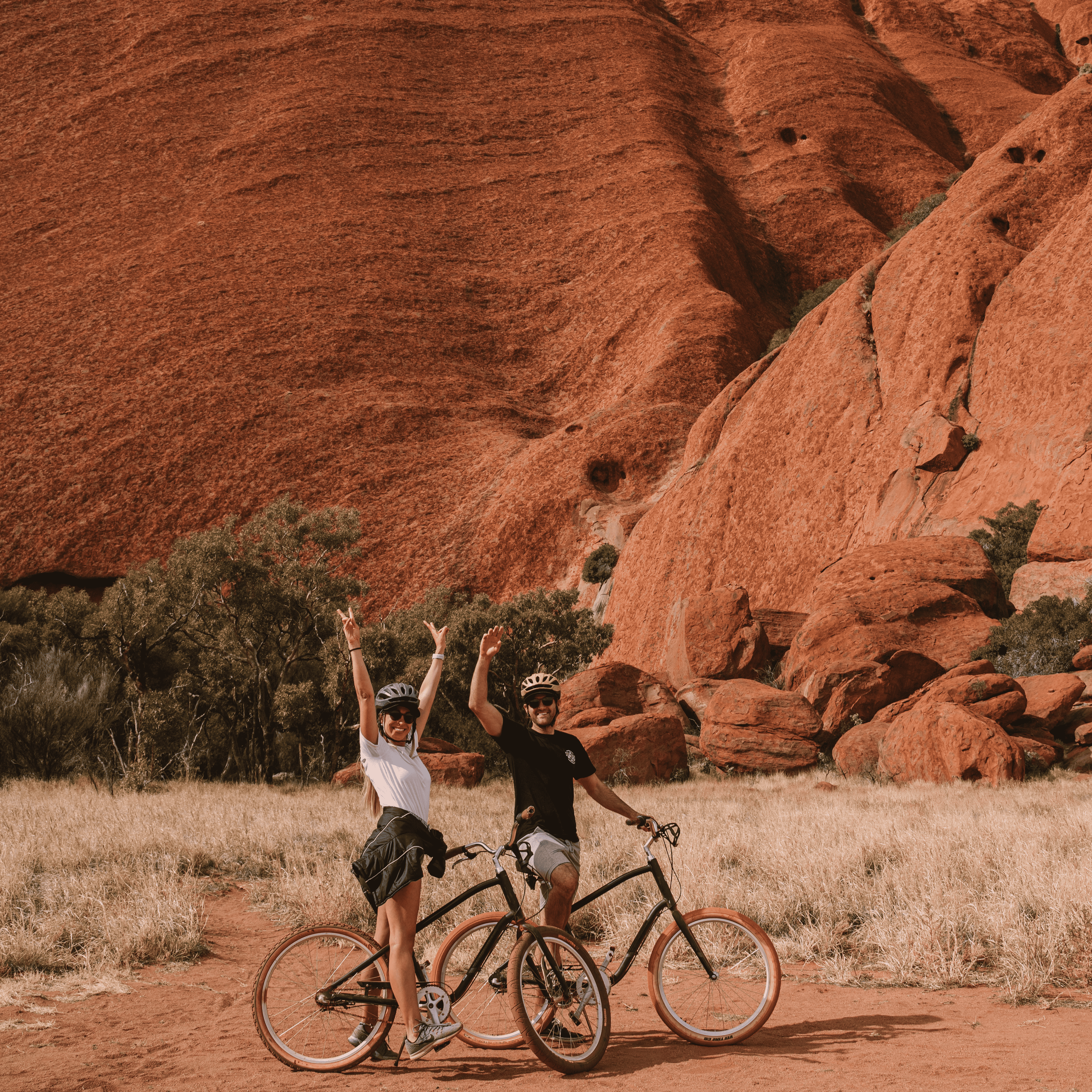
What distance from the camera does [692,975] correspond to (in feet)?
21.3

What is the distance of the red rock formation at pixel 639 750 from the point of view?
1995 centimetres

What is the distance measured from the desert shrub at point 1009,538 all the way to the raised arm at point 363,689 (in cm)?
2143

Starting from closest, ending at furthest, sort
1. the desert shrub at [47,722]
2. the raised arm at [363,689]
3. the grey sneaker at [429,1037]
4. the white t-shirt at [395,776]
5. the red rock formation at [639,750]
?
the grey sneaker at [429,1037] → the raised arm at [363,689] → the white t-shirt at [395,776] → the red rock formation at [639,750] → the desert shrub at [47,722]

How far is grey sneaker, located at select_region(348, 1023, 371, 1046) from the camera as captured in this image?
5309 millimetres

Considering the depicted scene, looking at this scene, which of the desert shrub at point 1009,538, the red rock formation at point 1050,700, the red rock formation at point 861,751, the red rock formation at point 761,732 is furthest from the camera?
the desert shrub at point 1009,538

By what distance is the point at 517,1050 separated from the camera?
5.93 m

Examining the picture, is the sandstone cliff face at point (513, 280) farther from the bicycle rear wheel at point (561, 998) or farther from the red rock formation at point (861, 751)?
the bicycle rear wheel at point (561, 998)

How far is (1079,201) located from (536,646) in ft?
62.7

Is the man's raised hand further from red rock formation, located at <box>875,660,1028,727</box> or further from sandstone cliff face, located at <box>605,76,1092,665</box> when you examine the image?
sandstone cliff face, located at <box>605,76,1092,665</box>

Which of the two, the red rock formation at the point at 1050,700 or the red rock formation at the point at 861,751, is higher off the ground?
the red rock formation at the point at 1050,700

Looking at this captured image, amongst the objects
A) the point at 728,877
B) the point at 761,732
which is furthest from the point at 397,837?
the point at 761,732

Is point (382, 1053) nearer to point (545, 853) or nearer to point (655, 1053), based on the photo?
point (545, 853)

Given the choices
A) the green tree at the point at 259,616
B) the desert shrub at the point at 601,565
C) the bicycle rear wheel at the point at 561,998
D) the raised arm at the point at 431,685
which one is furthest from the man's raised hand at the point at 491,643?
the desert shrub at the point at 601,565

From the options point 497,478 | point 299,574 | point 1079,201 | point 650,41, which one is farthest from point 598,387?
point 650,41
